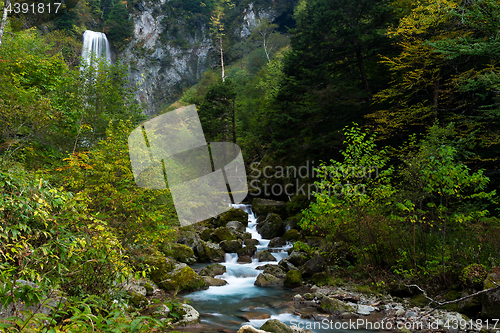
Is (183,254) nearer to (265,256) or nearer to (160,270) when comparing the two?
(160,270)

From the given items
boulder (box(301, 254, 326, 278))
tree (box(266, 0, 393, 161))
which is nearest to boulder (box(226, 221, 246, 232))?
tree (box(266, 0, 393, 161))

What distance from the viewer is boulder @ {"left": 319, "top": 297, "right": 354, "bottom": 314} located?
7938 millimetres

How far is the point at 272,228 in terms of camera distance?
18172 mm

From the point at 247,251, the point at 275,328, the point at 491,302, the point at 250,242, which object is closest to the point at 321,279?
the point at 275,328

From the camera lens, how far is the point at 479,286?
699cm

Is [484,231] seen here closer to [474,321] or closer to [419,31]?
[474,321]

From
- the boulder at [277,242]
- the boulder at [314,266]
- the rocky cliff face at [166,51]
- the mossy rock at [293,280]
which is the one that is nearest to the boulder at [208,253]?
the boulder at [277,242]

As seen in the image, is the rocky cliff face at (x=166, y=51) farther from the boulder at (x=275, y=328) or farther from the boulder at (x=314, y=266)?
the boulder at (x=275, y=328)

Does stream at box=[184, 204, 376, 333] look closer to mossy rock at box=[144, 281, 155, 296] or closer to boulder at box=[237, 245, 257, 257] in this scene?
mossy rock at box=[144, 281, 155, 296]

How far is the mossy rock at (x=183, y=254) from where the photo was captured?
1319 centimetres

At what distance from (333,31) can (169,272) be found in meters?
16.3

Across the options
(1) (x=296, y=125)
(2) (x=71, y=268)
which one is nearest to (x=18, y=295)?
(2) (x=71, y=268)

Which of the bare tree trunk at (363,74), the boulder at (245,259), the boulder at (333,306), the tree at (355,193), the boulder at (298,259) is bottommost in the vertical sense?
the boulder at (245,259)

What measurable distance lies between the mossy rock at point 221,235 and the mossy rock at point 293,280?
6.26 m
